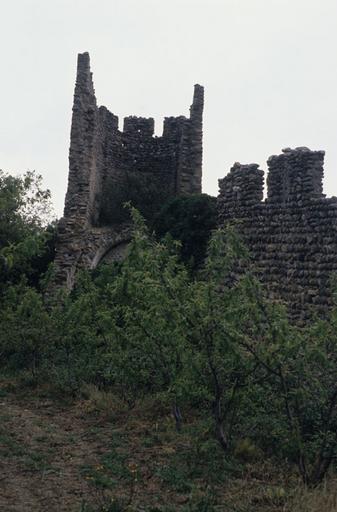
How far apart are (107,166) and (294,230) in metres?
11.0

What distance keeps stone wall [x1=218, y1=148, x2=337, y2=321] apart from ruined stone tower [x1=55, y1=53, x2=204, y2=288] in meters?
7.08

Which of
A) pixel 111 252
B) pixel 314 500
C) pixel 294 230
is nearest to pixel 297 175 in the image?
pixel 294 230

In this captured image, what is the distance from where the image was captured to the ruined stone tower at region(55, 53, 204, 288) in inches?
684

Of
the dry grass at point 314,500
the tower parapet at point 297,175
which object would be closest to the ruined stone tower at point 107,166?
the tower parapet at point 297,175

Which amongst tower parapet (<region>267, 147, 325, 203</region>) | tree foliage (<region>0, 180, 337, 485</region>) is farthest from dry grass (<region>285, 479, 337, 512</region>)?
tower parapet (<region>267, 147, 325, 203</region>)

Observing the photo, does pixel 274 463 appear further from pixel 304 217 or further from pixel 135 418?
pixel 304 217

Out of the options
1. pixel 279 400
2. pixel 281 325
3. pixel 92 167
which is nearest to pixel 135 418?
pixel 279 400

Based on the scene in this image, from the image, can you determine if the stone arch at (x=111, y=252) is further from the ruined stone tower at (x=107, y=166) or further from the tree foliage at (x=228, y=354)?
the tree foliage at (x=228, y=354)

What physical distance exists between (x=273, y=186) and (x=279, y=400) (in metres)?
4.79

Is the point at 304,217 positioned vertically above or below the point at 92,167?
below

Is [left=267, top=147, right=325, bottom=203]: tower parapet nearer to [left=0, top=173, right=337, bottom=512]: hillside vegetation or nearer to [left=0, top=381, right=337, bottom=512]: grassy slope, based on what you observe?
[left=0, top=173, right=337, bottom=512]: hillside vegetation

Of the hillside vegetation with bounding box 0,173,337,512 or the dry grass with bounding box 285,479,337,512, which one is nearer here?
the dry grass with bounding box 285,479,337,512

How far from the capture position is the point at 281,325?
20.4ft

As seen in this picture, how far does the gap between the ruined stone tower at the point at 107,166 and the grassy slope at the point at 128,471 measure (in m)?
8.59
